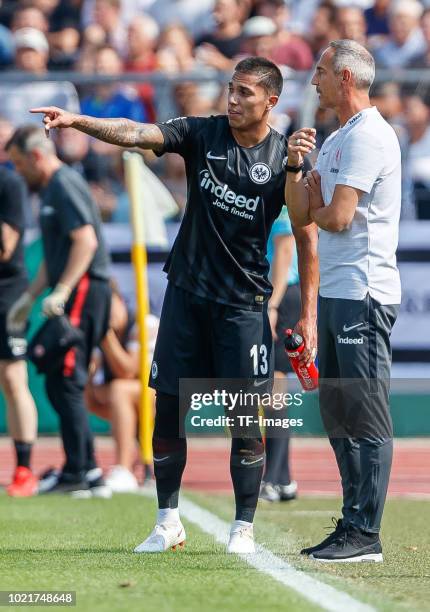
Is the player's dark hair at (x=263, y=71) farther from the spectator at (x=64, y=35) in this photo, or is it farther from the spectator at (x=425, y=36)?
the spectator at (x=64, y=35)

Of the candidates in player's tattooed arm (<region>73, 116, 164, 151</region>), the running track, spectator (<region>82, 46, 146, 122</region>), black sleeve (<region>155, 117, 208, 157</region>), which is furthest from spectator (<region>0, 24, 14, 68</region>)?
player's tattooed arm (<region>73, 116, 164, 151</region>)

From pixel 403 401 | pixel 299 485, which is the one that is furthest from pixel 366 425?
pixel 403 401

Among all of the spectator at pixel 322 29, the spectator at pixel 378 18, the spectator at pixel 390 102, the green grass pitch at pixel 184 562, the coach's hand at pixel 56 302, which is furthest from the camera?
the spectator at pixel 378 18

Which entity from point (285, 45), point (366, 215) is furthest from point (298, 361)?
point (285, 45)

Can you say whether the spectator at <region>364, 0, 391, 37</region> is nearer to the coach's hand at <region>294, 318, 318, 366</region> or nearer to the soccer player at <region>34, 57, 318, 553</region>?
the soccer player at <region>34, 57, 318, 553</region>

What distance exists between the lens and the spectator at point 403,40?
13.5 metres

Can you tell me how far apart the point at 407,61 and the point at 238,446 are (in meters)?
7.95

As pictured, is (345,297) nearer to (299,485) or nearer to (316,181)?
(316,181)

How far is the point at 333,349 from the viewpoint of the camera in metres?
5.88

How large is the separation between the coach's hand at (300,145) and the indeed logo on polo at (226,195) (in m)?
0.35

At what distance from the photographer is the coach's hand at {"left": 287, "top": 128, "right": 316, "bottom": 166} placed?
5699 mm

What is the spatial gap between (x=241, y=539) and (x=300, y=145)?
1.77 metres

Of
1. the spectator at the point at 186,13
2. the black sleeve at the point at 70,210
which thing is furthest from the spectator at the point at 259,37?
the black sleeve at the point at 70,210

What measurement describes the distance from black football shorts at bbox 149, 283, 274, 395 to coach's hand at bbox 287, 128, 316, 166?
0.76m
